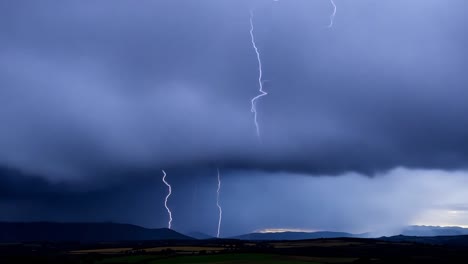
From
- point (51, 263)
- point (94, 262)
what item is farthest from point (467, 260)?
point (51, 263)

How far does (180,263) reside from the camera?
348 ft

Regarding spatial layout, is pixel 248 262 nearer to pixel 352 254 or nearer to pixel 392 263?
pixel 392 263

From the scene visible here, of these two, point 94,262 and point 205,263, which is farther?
point 94,262

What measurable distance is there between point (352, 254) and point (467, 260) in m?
29.5

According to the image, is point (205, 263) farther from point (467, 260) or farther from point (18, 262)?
point (467, 260)

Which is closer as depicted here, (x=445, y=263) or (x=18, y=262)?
(x=445, y=263)

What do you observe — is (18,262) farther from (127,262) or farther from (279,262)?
(279,262)

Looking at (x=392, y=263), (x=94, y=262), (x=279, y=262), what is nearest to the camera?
(x=279, y=262)

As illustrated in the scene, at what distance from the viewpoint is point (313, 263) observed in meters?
104

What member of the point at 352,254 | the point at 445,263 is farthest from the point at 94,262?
the point at 445,263

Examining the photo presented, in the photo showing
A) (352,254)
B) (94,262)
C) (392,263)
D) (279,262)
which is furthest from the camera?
(352,254)

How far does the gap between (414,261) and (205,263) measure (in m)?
48.2

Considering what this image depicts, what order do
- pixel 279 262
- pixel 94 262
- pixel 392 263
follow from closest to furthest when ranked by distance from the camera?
pixel 279 262
pixel 392 263
pixel 94 262

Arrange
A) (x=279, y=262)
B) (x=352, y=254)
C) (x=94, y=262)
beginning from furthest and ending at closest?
(x=352, y=254), (x=94, y=262), (x=279, y=262)
